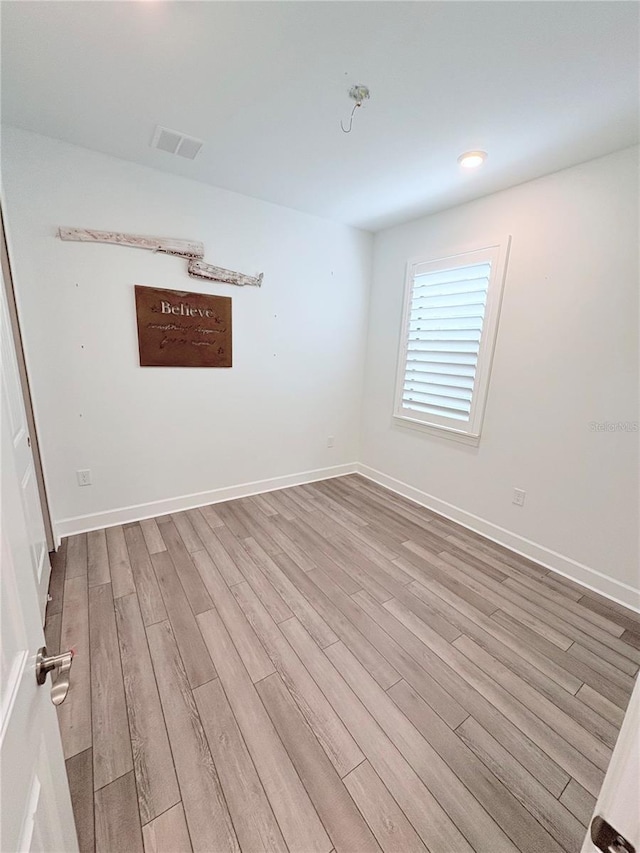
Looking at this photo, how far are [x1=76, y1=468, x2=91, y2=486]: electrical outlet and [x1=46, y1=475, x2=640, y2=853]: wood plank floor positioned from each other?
15.6 inches

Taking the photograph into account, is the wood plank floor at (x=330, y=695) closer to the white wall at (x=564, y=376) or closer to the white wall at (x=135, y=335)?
the white wall at (x=564, y=376)

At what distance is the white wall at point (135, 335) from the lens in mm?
2225

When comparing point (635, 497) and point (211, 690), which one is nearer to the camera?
point (211, 690)

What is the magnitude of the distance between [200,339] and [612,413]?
2.96 m

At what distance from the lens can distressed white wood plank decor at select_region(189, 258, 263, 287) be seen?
106 inches

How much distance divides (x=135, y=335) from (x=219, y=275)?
82 cm

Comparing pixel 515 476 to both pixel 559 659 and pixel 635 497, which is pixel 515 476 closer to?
pixel 635 497

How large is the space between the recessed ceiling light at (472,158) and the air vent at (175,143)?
1.61 m

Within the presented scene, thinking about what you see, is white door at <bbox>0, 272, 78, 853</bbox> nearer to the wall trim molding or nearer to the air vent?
the air vent

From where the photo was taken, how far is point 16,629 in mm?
575

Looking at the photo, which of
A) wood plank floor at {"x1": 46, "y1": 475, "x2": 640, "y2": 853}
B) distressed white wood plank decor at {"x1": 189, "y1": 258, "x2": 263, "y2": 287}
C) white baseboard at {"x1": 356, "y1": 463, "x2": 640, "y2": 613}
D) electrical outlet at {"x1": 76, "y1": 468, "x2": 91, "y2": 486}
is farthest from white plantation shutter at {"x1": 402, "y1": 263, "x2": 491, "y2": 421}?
electrical outlet at {"x1": 76, "y1": 468, "x2": 91, "y2": 486}

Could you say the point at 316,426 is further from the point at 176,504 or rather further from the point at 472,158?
the point at 472,158

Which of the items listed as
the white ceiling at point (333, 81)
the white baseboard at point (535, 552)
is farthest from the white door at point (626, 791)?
the white baseboard at point (535, 552)

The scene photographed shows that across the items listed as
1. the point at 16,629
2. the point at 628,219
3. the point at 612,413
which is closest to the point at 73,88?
the point at 16,629
